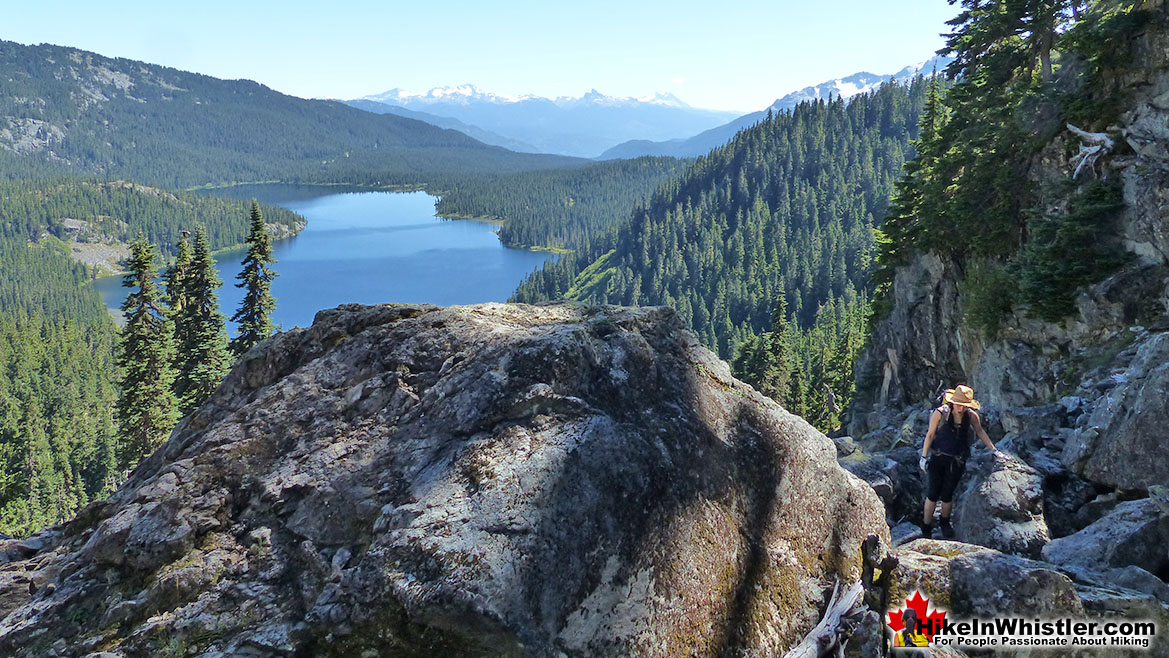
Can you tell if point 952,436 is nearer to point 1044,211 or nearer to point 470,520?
point 470,520

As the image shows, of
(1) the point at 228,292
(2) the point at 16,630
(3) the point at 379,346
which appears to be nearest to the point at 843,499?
(3) the point at 379,346

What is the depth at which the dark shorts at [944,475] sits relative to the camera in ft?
33.6

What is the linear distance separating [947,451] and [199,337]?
120ft

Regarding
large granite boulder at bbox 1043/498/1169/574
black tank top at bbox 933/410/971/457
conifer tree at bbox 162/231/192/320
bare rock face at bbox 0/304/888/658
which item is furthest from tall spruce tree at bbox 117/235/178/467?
large granite boulder at bbox 1043/498/1169/574

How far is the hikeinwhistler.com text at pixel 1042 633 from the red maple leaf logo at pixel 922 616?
0.03 m

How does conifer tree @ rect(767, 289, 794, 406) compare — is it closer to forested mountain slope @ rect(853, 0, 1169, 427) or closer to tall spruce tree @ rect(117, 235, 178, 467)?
forested mountain slope @ rect(853, 0, 1169, 427)

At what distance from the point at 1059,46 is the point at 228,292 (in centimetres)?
21155

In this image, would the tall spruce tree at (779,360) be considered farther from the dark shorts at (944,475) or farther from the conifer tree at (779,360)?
the dark shorts at (944,475)

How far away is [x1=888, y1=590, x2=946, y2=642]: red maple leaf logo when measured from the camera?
698 centimetres

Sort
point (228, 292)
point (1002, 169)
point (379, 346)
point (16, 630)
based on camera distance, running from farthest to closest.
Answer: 1. point (228, 292)
2. point (1002, 169)
3. point (379, 346)
4. point (16, 630)

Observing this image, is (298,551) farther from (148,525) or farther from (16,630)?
(16,630)

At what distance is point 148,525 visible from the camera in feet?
23.5

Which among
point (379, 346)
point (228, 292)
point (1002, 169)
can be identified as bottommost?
point (228, 292)

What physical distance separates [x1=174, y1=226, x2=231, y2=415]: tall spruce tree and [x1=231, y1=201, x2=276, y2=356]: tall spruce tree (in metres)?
1.21
